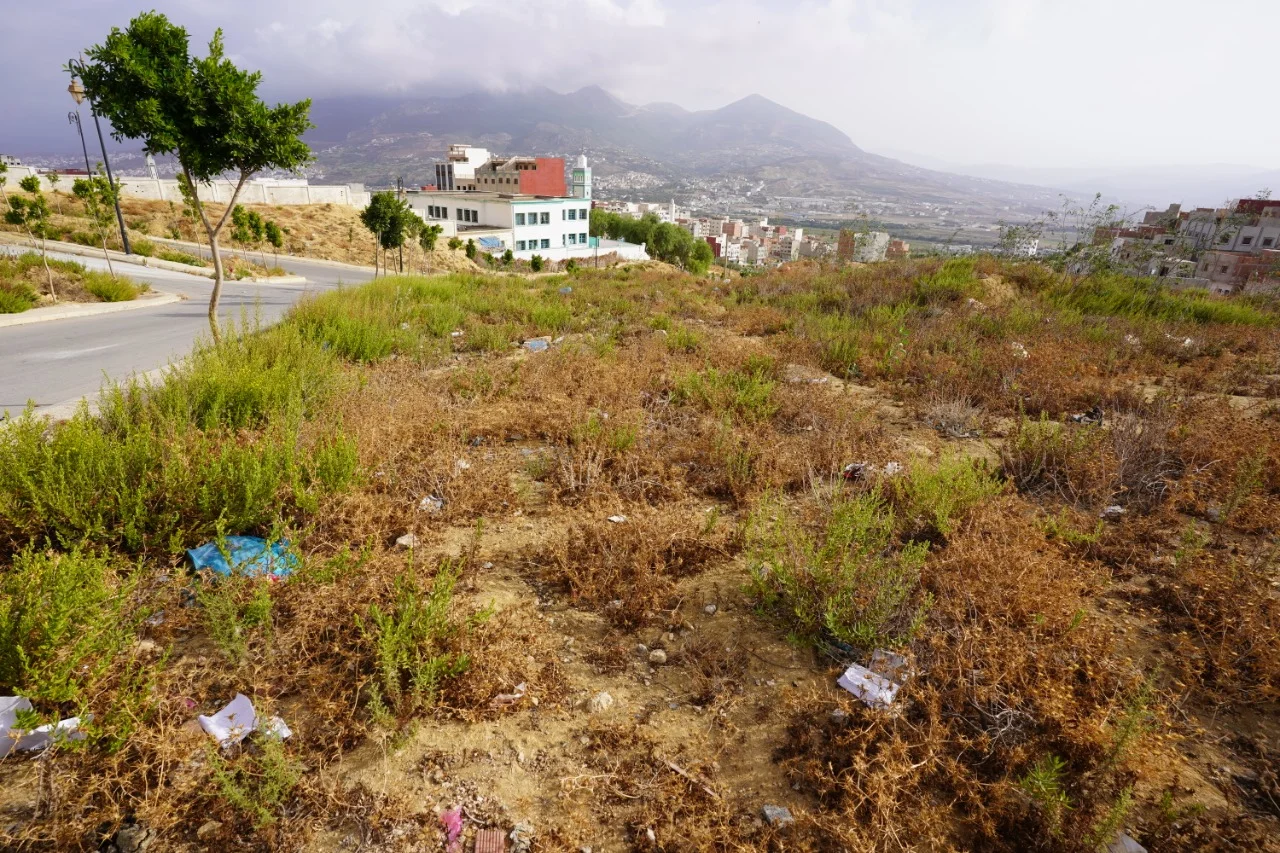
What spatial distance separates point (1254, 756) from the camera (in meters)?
2.34

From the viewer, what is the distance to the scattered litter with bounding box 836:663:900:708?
2508mm

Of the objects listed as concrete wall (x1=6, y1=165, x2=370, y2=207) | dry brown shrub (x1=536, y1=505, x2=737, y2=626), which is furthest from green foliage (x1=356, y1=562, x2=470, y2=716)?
concrete wall (x1=6, y1=165, x2=370, y2=207)

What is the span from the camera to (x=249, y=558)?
3.03 meters

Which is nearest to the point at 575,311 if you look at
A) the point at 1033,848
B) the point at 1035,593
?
the point at 1035,593

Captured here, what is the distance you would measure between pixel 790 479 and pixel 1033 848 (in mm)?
2780

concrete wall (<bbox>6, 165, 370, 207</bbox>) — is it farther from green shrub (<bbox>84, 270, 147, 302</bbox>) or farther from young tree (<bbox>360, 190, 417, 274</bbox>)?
green shrub (<bbox>84, 270, 147, 302</bbox>)

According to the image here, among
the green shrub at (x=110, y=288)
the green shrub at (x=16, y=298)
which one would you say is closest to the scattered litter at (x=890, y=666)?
the green shrub at (x=16, y=298)

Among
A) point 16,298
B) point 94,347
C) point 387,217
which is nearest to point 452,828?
point 94,347

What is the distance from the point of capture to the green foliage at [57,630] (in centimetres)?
216

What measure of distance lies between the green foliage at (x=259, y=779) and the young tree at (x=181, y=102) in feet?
18.3

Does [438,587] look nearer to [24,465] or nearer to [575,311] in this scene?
[24,465]

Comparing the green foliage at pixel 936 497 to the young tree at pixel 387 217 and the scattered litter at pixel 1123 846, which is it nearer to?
the scattered litter at pixel 1123 846

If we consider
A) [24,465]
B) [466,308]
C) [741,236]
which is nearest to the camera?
[24,465]

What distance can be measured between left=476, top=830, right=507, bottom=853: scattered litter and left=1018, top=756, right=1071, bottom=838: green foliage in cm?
197
